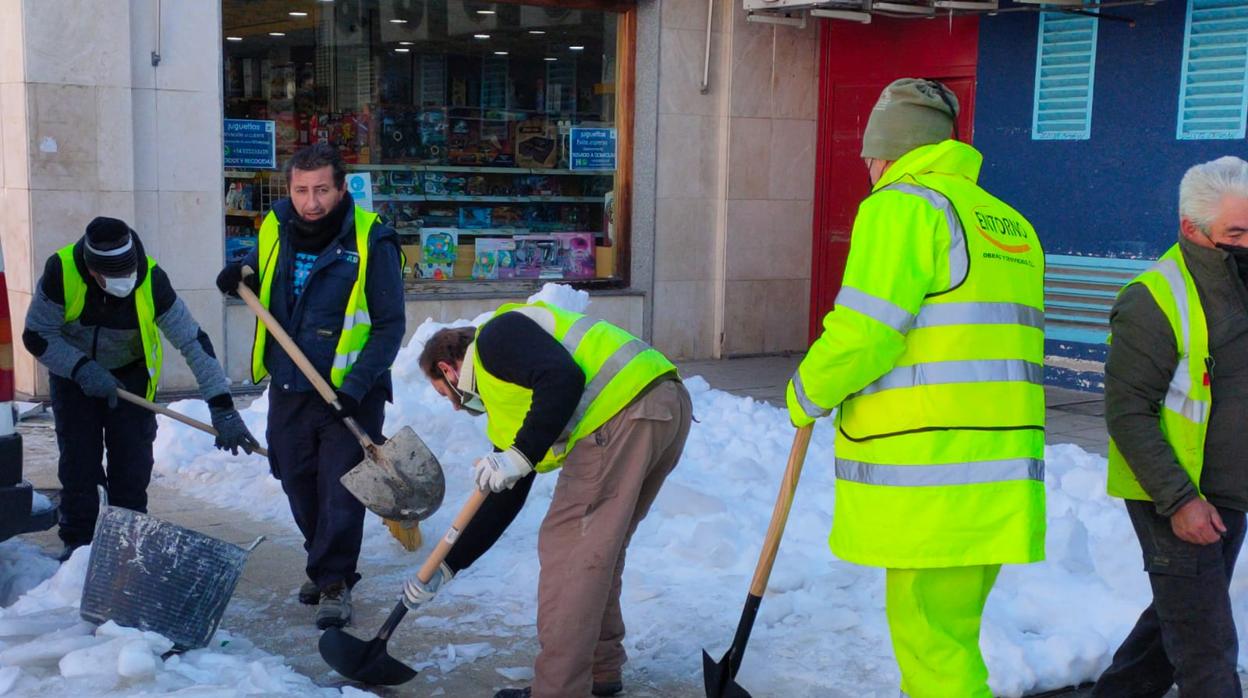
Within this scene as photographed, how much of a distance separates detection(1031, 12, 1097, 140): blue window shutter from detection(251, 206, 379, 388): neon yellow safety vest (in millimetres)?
6444

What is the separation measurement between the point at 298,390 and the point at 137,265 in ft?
2.90

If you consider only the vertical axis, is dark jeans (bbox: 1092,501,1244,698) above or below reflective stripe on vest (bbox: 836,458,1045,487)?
below

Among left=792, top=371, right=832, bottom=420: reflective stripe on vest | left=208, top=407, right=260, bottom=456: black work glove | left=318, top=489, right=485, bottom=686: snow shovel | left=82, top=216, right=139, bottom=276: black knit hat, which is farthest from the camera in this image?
left=208, top=407, right=260, bottom=456: black work glove

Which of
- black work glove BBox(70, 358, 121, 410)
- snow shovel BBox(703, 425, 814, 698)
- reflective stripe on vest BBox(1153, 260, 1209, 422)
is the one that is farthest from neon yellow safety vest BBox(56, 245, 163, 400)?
reflective stripe on vest BBox(1153, 260, 1209, 422)

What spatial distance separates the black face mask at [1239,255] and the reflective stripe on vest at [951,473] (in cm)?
81

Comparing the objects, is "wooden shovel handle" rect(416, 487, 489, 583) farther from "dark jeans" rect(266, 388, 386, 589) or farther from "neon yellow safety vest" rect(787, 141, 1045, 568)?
"neon yellow safety vest" rect(787, 141, 1045, 568)

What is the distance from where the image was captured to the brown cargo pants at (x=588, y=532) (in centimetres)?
414

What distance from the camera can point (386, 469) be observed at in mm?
5133

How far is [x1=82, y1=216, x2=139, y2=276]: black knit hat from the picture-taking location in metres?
5.44

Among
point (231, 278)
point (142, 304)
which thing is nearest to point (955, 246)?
point (231, 278)

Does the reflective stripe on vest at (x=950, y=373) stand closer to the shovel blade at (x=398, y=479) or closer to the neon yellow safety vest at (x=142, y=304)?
the shovel blade at (x=398, y=479)

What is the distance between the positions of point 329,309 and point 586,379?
5.24 feet

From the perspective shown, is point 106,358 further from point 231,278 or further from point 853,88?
point 853,88

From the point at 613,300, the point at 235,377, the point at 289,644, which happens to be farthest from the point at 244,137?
the point at 289,644
